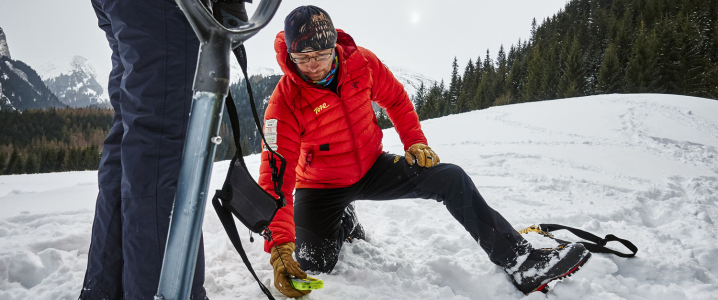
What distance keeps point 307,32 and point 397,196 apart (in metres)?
1.16

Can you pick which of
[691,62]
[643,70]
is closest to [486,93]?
[643,70]

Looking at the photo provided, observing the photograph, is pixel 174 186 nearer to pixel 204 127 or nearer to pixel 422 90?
pixel 204 127

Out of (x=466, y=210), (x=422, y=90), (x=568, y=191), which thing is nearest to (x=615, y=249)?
(x=466, y=210)

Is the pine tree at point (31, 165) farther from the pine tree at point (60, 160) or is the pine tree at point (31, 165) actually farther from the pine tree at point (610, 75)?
the pine tree at point (610, 75)

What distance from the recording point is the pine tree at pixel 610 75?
117 feet

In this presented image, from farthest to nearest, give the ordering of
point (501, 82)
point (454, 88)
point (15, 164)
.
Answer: point (454, 88), point (501, 82), point (15, 164)

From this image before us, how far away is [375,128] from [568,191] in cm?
234

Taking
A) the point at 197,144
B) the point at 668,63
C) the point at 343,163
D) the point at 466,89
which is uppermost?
the point at 466,89

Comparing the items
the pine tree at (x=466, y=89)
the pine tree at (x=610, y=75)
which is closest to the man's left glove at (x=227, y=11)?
the pine tree at (x=610, y=75)

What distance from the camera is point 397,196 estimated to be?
87.4 inches

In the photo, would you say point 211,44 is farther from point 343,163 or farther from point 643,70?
point 643,70

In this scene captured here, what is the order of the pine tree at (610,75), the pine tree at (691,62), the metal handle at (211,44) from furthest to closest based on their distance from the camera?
the pine tree at (610,75)
the pine tree at (691,62)
the metal handle at (211,44)

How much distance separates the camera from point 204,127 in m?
0.71

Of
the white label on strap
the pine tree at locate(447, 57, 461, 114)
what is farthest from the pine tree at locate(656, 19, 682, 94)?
the white label on strap
